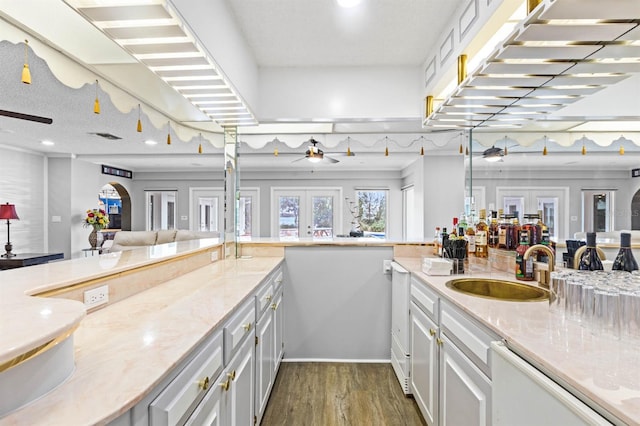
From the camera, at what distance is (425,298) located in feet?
6.34

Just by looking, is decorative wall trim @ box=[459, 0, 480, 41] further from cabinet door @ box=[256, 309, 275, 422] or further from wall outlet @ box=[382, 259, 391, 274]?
cabinet door @ box=[256, 309, 275, 422]

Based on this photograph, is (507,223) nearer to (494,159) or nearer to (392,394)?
(494,159)

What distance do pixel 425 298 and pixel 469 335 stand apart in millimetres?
609

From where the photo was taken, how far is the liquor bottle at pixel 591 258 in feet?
4.73

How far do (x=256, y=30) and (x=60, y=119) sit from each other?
300 centimetres

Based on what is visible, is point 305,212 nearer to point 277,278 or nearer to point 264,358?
point 277,278

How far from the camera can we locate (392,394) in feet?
7.91

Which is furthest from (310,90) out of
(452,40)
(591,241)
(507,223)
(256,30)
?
(591,241)

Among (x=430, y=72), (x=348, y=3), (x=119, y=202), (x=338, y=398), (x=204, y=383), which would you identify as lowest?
(x=338, y=398)

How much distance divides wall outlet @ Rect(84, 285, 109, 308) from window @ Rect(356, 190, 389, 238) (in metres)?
6.60

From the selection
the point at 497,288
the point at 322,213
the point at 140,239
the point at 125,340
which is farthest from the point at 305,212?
the point at 125,340

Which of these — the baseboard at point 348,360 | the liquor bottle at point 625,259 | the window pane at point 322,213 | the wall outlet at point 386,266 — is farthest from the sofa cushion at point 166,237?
the liquor bottle at point 625,259

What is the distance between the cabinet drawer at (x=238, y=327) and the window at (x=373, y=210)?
615 cm

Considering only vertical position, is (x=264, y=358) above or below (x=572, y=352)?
below
